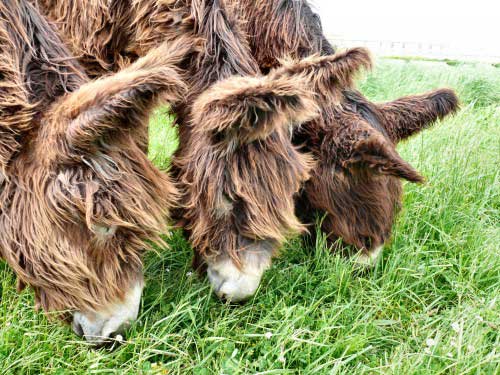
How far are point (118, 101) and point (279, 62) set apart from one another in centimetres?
131

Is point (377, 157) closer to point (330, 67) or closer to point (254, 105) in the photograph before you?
point (330, 67)

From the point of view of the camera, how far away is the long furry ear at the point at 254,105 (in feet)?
6.28

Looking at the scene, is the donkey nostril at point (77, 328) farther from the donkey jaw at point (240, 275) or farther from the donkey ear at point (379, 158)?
the donkey ear at point (379, 158)

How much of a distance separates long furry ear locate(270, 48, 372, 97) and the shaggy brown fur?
1.3 inches

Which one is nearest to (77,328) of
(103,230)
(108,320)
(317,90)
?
(108,320)

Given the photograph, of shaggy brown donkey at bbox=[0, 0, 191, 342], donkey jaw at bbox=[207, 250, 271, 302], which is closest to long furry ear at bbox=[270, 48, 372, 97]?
shaggy brown donkey at bbox=[0, 0, 191, 342]

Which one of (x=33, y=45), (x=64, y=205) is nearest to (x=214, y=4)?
(x=33, y=45)

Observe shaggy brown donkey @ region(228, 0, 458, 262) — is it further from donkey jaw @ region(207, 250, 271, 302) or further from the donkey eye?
the donkey eye

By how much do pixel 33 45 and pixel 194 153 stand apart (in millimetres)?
892

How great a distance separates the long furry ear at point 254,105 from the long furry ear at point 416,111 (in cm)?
112

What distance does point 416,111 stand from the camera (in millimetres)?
3037

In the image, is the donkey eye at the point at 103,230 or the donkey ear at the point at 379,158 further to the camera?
the donkey ear at the point at 379,158

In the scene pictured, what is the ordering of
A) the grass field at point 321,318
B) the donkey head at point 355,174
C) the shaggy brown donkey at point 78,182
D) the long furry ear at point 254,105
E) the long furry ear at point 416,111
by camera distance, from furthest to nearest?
the long furry ear at point 416,111 < the donkey head at point 355,174 < the grass field at point 321,318 < the long furry ear at point 254,105 < the shaggy brown donkey at point 78,182

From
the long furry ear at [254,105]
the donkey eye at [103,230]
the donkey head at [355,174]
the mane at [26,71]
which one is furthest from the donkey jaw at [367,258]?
the mane at [26,71]
